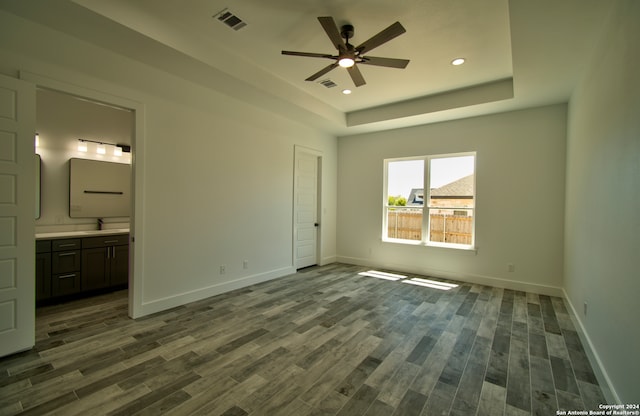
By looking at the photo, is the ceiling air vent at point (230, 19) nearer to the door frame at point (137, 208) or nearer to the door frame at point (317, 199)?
the door frame at point (137, 208)

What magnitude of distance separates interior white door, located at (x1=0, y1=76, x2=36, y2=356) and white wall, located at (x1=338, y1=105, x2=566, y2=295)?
5257 mm

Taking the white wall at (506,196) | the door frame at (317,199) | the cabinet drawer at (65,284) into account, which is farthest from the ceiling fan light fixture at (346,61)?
the cabinet drawer at (65,284)

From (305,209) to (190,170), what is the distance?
259 cm

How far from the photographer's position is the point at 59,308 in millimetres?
3658

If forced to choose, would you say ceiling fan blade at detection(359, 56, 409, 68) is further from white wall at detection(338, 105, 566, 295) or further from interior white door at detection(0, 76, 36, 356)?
interior white door at detection(0, 76, 36, 356)

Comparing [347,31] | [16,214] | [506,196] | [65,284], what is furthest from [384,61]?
[65,284]

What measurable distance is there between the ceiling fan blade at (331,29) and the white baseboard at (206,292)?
3.53 metres

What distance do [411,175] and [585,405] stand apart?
4304 mm

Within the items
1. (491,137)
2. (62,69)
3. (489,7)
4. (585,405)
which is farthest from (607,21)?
(62,69)

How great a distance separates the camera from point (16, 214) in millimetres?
2480

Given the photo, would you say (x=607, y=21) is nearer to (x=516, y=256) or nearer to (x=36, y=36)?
(x=516, y=256)

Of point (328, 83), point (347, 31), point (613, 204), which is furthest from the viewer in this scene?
point (328, 83)

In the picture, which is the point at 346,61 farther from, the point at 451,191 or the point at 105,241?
the point at 105,241

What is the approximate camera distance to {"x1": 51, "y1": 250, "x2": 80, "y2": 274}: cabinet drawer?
3852mm
